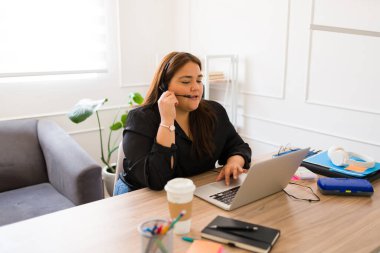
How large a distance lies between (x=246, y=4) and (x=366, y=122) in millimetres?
1339

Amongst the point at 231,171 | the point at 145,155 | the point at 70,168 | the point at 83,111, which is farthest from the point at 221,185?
the point at 83,111

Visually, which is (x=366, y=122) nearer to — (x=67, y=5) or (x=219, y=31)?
(x=219, y=31)

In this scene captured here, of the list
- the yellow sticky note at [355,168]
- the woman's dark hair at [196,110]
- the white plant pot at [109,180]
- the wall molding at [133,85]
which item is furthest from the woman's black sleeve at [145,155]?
the wall molding at [133,85]

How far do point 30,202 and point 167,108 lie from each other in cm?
118

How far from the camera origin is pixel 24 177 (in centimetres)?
246

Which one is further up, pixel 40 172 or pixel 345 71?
pixel 345 71

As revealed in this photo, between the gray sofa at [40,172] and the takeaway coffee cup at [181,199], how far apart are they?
46.1 inches

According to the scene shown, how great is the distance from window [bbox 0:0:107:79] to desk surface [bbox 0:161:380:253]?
1949 mm

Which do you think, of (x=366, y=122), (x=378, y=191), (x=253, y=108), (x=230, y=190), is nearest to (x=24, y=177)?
(x=230, y=190)

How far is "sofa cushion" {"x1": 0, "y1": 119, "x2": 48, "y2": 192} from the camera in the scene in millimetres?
2402

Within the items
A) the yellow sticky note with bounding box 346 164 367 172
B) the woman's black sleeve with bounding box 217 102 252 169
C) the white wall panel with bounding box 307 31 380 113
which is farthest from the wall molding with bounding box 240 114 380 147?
the woman's black sleeve with bounding box 217 102 252 169

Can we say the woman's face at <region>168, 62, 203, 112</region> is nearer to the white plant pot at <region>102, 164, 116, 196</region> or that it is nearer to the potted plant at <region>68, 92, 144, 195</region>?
the potted plant at <region>68, 92, 144, 195</region>

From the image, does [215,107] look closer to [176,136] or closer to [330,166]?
[176,136]

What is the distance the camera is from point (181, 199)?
3.36ft
